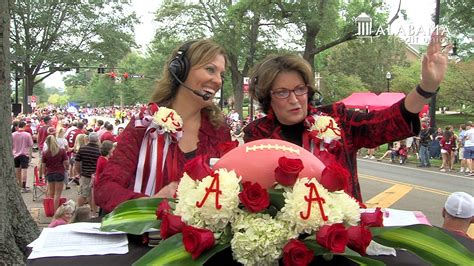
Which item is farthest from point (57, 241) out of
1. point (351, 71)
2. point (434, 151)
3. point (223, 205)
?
point (351, 71)

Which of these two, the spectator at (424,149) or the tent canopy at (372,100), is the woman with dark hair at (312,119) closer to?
the spectator at (424,149)

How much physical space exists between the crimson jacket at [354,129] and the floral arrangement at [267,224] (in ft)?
3.69

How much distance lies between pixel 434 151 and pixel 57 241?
23117 mm

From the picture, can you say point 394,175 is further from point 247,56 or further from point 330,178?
point 247,56

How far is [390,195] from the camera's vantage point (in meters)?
12.6

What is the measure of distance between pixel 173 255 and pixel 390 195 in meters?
12.2

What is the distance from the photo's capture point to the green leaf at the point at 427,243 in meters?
1.20

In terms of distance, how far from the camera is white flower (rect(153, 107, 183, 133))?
223cm

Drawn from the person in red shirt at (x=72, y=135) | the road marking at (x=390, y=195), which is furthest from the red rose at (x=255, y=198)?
the person in red shirt at (x=72, y=135)

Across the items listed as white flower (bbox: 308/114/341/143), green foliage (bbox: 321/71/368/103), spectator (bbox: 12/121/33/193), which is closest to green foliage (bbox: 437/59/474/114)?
green foliage (bbox: 321/71/368/103)

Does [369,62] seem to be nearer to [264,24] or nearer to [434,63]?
[264,24]

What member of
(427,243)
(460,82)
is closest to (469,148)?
(460,82)

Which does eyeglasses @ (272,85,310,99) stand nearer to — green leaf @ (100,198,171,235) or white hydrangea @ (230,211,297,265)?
green leaf @ (100,198,171,235)

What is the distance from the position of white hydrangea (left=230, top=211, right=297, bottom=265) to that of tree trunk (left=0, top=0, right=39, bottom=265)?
4.33m
